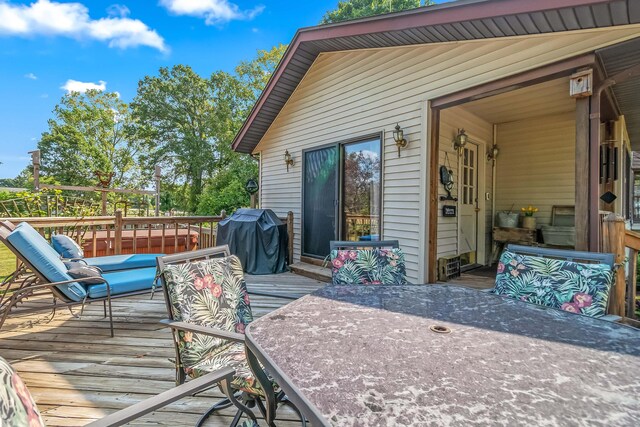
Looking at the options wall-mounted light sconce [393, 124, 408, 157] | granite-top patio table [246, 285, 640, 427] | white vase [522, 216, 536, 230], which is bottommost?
granite-top patio table [246, 285, 640, 427]

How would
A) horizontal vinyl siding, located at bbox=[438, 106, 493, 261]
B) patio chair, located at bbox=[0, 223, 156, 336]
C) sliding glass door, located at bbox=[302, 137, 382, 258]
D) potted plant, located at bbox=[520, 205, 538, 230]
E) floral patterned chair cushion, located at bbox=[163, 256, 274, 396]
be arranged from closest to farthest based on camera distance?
floral patterned chair cushion, located at bbox=[163, 256, 274, 396] < patio chair, located at bbox=[0, 223, 156, 336] < horizontal vinyl siding, located at bbox=[438, 106, 493, 261] < sliding glass door, located at bbox=[302, 137, 382, 258] < potted plant, located at bbox=[520, 205, 538, 230]

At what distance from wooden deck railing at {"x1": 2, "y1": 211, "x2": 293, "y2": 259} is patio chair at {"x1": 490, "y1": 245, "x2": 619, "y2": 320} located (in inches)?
188

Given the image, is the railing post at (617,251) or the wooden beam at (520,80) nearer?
the railing post at (617,251)

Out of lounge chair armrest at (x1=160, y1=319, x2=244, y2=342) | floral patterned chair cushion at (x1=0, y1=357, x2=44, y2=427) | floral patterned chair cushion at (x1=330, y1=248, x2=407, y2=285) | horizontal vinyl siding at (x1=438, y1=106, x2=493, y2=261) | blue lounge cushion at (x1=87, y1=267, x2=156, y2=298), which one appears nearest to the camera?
floral patterned chair cushion at (x1=0, y1=357, x2=44, y2=427)

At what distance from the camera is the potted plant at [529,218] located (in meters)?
5.43

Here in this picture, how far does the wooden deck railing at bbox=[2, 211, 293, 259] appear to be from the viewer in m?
4.69

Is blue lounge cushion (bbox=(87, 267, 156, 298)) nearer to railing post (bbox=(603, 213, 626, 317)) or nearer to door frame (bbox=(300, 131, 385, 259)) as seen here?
door frame (bbox=(300, 131, 385, 259))

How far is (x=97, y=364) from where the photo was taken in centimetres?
250

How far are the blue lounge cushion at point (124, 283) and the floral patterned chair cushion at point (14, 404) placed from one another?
261 centimetres

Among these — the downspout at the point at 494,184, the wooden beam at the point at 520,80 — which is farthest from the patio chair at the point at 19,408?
the downspout at the point at 494,184

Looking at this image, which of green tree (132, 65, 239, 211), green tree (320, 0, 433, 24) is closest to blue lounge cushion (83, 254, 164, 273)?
green tree (132, 65, 239, 211)

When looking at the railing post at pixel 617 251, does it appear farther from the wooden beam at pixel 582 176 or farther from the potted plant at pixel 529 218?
the potted plant at pixel 529 218

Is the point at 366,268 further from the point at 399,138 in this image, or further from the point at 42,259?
the point at 42,259

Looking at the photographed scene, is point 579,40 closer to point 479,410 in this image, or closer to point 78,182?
point 479,410
